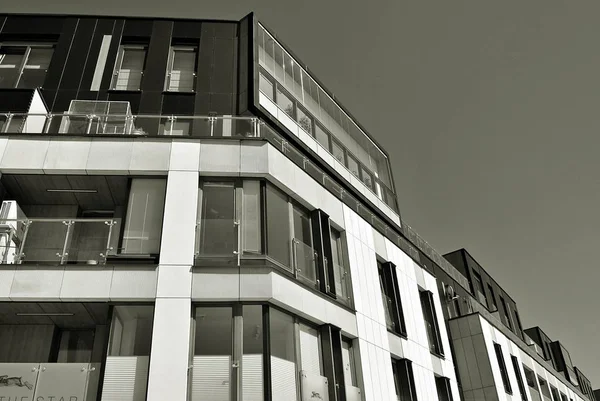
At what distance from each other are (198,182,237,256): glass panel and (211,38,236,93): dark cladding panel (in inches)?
212

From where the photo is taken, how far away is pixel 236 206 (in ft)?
42.9

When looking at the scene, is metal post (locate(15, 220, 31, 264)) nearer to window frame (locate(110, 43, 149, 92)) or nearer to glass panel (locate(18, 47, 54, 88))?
window frame (locate(110, 43, 149, 92))

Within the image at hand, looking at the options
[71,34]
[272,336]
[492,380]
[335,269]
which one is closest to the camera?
[272,336]

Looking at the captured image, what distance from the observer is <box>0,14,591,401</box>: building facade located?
1113cm

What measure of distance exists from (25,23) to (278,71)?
9.10 meters

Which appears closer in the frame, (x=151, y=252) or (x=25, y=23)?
(x=151, y=252)

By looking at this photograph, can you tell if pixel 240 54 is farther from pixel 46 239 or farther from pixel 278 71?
pixel 46 239

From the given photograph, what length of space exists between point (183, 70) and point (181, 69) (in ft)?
0.28

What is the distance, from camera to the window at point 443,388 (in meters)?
19.0

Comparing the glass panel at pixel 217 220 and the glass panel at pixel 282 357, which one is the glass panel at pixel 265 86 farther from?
the glass panel at pixel 282 357

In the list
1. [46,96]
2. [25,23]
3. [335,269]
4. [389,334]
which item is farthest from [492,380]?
[25,23]

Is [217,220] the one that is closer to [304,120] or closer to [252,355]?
[252,355]

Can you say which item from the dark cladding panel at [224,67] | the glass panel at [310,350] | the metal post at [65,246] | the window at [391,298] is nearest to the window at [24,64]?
the dark cladding panel at [224,67]

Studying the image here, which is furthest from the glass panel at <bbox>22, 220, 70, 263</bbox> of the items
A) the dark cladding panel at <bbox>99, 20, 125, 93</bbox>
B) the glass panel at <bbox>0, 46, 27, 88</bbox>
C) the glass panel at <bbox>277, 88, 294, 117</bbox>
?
the glass panel at <bbox>277, 88, 294, 117</bbox>
